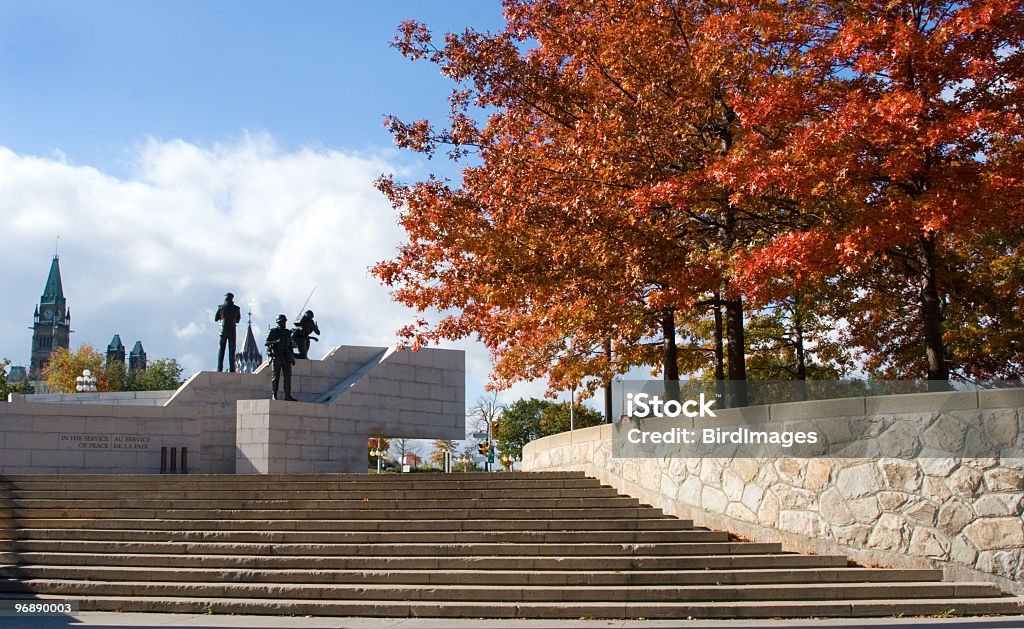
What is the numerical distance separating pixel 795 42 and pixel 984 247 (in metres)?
7.60

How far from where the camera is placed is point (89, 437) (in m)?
25.9

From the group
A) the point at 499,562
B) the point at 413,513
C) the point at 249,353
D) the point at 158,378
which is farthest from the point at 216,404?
the point at 249,353

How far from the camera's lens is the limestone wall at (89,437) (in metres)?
25.2

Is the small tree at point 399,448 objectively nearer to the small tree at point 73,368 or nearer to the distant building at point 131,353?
the small tree at point 73,368

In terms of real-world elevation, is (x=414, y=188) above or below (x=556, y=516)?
above

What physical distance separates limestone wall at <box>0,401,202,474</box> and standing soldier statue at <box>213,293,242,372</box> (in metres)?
4.31

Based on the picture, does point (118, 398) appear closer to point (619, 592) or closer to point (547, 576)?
point (547, 576)

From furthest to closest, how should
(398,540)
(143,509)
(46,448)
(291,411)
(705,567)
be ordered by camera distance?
(291,411)
(46,448)
(143,509)
(398,540)
(705,567)

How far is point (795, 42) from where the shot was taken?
15.0 meters

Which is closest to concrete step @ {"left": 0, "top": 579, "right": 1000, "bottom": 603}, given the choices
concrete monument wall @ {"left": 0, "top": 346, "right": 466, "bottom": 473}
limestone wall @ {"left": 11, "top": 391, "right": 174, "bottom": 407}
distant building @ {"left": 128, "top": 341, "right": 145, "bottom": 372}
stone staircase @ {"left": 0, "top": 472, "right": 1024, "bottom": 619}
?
stone staircase @ {"left": 0, "top": 472, "right": 1024, "bottom": 619}

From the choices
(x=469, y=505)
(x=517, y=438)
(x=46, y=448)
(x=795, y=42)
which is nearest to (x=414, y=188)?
(x=469, y=505)

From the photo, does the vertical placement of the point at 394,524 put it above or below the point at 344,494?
below

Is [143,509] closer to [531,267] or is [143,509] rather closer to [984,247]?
[531,267]

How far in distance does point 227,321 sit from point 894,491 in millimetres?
23530
